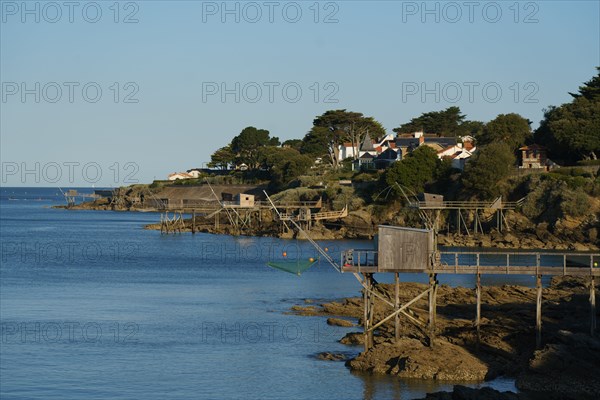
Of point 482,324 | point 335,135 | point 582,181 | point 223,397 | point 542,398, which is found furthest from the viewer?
point 335,135

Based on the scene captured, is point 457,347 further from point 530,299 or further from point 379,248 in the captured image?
point 530,299

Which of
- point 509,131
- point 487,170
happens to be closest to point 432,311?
point 487,170

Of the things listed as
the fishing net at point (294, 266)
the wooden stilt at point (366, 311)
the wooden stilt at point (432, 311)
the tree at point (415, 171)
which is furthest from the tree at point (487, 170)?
the wooden stilt at point (432, 311)

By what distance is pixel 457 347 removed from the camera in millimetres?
36031

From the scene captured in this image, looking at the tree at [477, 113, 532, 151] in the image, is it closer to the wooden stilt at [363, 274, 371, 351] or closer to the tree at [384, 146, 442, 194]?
the tree at [384, 146, 442, 194]

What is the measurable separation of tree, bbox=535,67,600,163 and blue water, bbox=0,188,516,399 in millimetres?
34343

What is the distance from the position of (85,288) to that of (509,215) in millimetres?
43779

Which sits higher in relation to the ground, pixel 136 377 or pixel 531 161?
pixel 531 161

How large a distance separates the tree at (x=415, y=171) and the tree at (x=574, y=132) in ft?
43.2

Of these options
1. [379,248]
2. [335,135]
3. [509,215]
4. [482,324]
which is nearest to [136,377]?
[379,248]

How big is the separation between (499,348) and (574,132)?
2837 inches

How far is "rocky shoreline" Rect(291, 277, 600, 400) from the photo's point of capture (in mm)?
31188

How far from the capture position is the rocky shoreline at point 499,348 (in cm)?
3119

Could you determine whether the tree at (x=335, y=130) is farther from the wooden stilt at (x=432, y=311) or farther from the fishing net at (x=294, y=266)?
the wooden stilt at (x=432, y=311)
